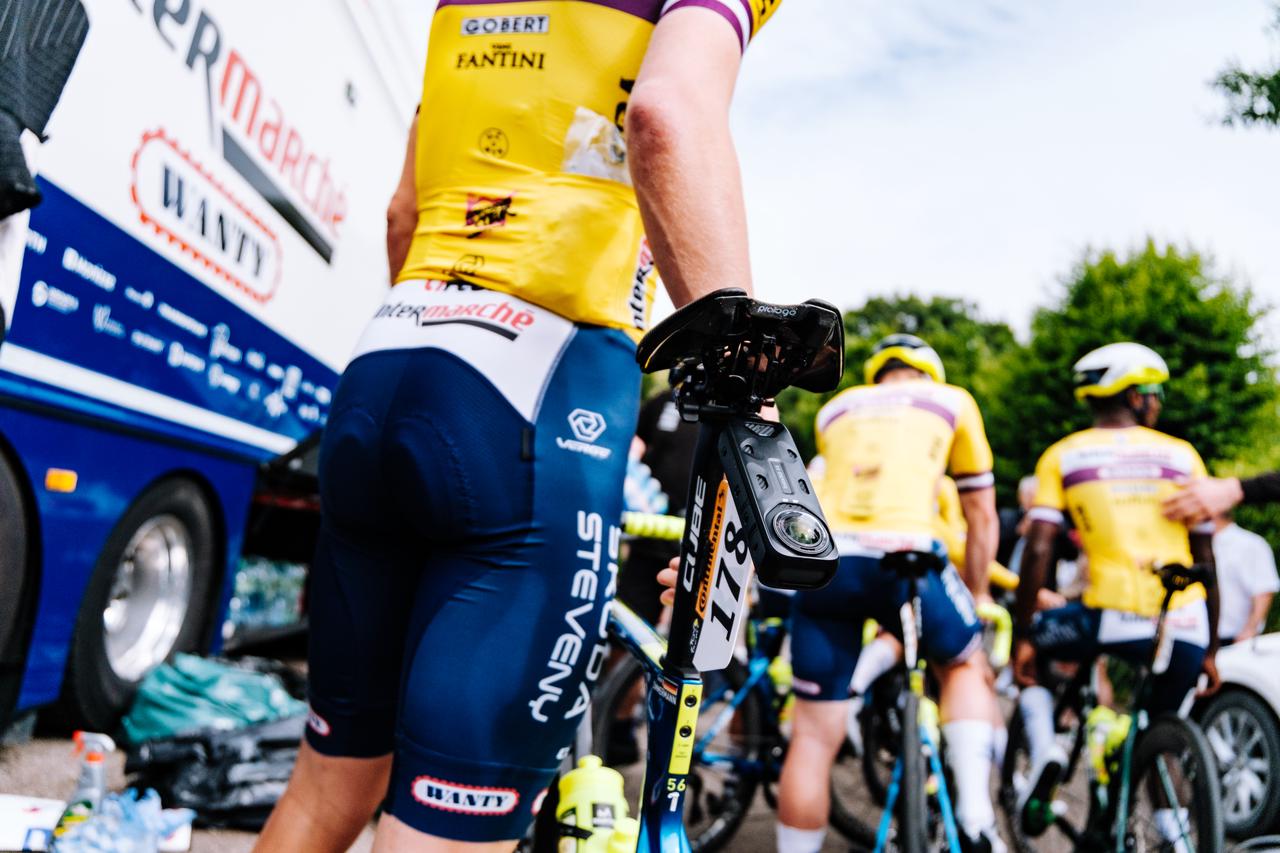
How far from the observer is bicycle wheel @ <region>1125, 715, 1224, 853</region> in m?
3.03

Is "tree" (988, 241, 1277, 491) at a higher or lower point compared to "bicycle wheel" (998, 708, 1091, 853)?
higher

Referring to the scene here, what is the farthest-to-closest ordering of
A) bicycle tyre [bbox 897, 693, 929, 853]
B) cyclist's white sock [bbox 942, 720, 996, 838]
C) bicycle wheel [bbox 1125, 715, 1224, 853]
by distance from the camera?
cyclist's white sock [bbox 942, 720, 996, 838] < bicycle wheel [bbox 1125, 715, 1224, 853] < bicycle tyre [bbox 897, 693, 929, 853]

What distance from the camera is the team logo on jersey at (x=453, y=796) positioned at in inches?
49.5

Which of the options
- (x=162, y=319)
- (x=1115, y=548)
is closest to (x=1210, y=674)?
(x=1115, y=548)

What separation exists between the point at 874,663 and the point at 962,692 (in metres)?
0.79

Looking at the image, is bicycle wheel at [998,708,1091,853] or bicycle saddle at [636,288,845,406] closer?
bicycle saddle at [636,288,845,406]

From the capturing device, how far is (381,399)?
1.36 meters

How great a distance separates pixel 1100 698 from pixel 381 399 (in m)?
4.07

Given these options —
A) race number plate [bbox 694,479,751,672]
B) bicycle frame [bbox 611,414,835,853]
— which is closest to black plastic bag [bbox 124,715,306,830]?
bicycle frame [bbox 611,414,835,853]

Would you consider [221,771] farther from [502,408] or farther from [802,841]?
[502,408]

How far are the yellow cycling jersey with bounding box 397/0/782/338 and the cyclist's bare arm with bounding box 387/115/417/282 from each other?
0.32 m

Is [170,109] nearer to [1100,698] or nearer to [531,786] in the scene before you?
[531,786]

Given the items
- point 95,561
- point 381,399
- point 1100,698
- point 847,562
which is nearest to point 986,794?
point 847,562

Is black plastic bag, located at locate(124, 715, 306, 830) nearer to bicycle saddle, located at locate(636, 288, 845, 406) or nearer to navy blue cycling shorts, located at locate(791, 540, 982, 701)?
navy blue cycling shorts, located at locate(791, 540, 982, 701)
